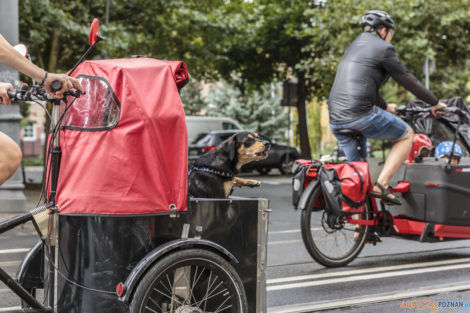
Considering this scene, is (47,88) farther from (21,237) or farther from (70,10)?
(70,10)

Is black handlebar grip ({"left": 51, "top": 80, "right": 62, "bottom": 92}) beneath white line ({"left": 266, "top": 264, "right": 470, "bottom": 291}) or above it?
above

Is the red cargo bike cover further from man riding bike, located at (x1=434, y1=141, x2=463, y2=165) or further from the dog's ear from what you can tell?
man riding bike, located at (x1=434, y1=141, x2=463, y2=165)

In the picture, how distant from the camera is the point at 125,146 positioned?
3.06 meters

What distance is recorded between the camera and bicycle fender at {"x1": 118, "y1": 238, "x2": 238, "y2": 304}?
2992 millimetres

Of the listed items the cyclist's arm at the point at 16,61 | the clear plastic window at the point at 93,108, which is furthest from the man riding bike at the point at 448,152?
the cyclist's arm at the point at 16,61

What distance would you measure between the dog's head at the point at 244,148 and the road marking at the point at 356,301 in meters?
1.78

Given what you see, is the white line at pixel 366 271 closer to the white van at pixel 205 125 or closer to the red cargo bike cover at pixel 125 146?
the red cargo bike cover at pixel 125 146

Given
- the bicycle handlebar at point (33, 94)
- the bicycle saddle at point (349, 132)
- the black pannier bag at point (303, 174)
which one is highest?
the bicycle handlebar at point (33, 94)

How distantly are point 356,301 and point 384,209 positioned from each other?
5.18 ft

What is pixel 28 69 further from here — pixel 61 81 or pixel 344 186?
pixel 344 186

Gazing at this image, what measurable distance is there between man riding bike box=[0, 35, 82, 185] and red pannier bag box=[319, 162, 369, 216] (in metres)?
3.13

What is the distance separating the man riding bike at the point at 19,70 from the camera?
9.47 feet

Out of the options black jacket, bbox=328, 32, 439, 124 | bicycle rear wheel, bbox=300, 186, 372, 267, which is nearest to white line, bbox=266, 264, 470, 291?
bicycle rear wheel, bbox=300, 186, 372, 267

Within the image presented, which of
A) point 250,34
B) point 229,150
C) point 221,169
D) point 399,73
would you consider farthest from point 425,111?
point 250,34
